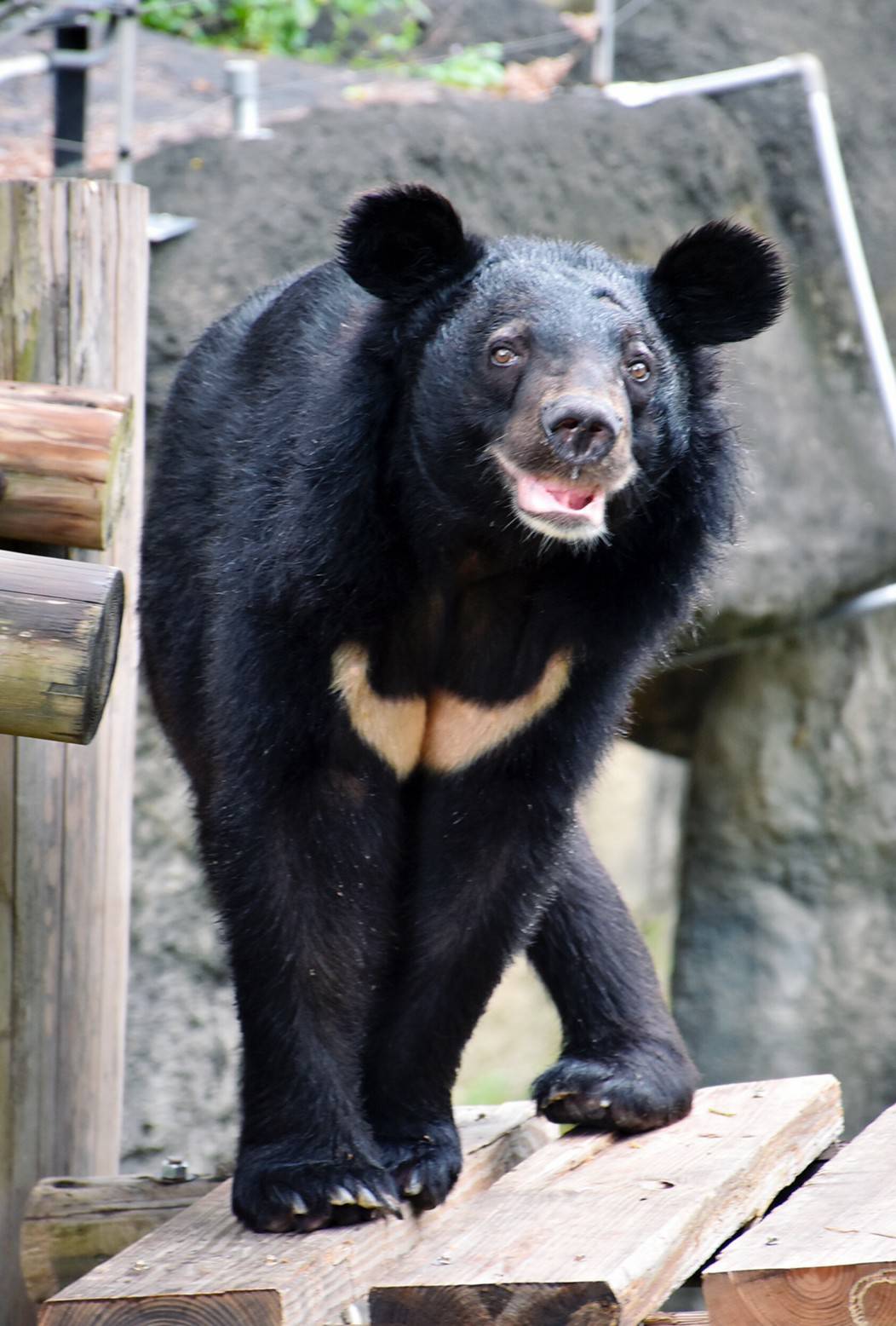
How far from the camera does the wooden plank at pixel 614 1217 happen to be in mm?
2803

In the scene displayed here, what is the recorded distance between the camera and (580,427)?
3.30 metres

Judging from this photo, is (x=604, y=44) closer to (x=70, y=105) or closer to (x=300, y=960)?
(x=70, y=105)

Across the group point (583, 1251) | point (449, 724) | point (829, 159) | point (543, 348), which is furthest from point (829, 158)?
point (583, 1251)

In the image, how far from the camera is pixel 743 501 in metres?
3.84

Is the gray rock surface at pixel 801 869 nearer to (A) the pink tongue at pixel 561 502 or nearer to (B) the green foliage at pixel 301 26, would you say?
(B) the green foliage at pixel 301 26

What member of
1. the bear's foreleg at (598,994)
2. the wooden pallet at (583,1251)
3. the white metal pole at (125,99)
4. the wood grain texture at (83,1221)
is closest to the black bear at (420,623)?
the wooden pallet at (583,1251)

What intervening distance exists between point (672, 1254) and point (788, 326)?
17.4 ft

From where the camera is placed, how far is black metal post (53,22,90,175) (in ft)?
19.9

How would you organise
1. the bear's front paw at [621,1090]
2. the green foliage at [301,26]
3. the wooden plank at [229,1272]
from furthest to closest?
the green foliage at [301,26], the bear's front paw at [621,1090], the wooden plank at [229,1272]

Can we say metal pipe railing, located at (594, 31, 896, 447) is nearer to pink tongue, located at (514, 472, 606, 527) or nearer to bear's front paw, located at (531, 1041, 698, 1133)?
bear's front paw, located at (531, 1041, 698, 1133)

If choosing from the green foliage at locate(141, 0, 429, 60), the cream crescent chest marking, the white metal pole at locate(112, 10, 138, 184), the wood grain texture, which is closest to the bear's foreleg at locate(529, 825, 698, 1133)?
the cream crescent chest marking

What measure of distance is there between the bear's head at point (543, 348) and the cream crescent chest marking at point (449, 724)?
1.22 ft

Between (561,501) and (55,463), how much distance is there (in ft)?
3.03

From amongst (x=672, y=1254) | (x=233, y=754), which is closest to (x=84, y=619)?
(x=233, y=754)
